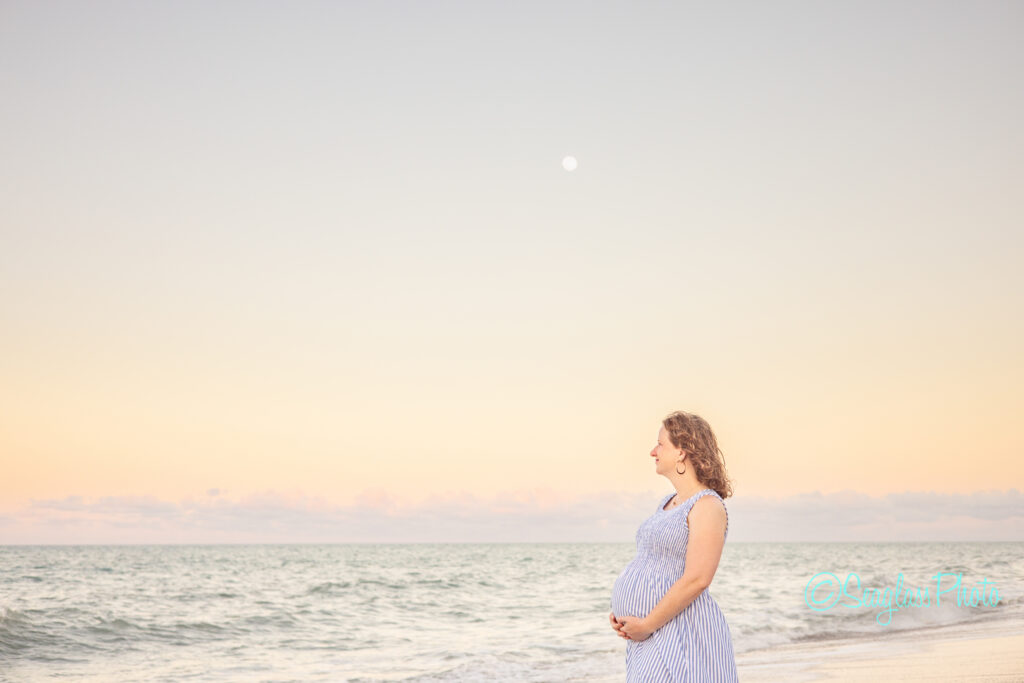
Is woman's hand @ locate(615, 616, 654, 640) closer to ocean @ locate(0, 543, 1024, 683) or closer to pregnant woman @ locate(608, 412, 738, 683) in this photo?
pregnant woman @ locate(608, 412, 738, 683)

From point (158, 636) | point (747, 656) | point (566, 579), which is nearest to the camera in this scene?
point (747, 656)

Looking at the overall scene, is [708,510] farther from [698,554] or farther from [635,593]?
[635,593]

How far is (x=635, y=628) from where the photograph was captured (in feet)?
11.7

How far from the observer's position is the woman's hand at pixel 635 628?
11.6 feet

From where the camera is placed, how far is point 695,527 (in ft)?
→ 11.1

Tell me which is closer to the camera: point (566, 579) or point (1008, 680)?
point (1008, 680)

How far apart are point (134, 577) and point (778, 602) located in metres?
24.9

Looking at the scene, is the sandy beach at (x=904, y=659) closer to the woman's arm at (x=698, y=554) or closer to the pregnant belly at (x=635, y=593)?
the pregnant belly at (x=635, y=593)

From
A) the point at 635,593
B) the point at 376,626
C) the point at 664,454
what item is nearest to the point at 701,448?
the point at 664,454

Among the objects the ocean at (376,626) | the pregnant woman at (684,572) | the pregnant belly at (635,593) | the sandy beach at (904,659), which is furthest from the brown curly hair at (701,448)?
the ocean at (376,626)

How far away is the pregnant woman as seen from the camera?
339 cm

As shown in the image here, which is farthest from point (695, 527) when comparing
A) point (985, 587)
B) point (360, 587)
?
point (360, 587)

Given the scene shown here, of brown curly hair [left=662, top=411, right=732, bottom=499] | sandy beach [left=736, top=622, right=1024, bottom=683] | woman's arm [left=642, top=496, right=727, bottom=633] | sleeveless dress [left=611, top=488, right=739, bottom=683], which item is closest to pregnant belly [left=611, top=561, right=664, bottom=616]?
sleeveless dress [left=611, top=488, right=739, bottom=683]

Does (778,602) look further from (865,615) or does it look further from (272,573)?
(272,573)
